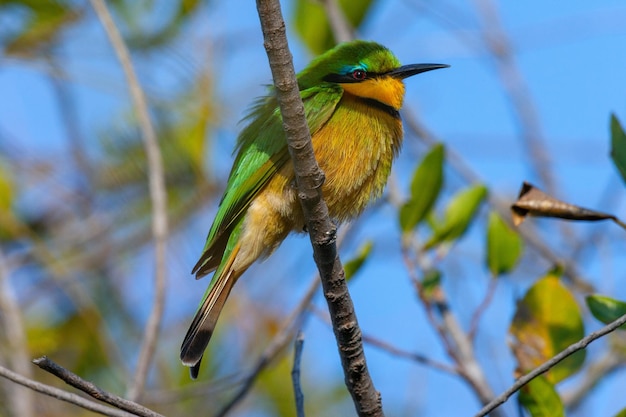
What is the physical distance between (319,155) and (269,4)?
959 millimetres

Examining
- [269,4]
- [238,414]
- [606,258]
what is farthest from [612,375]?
[269,4]

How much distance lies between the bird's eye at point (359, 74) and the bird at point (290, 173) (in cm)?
2

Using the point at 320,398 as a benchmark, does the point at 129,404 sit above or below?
below

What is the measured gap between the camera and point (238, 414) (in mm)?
3756

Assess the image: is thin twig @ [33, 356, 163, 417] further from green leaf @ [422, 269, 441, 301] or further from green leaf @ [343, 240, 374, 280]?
green leaf @ [422, 269, 441, 301]

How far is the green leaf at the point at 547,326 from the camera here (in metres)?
2.20

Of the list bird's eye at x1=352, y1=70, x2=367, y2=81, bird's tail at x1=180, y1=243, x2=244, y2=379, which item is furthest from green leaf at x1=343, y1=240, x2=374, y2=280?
bird's eye at x1=352, y1=70, x2=367, y2=81

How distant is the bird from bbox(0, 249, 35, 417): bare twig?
0.74 m

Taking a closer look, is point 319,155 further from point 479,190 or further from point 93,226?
point 93,226

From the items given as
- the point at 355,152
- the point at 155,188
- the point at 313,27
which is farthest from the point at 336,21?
the point at 155,188

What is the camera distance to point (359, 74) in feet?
9.09

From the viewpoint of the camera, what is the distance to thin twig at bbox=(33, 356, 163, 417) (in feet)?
4.53

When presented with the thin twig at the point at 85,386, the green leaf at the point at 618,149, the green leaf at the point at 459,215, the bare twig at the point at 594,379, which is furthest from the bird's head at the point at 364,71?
the thin twig at the point at 85,386

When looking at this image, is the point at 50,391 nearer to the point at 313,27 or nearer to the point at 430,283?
the point at 430,283
